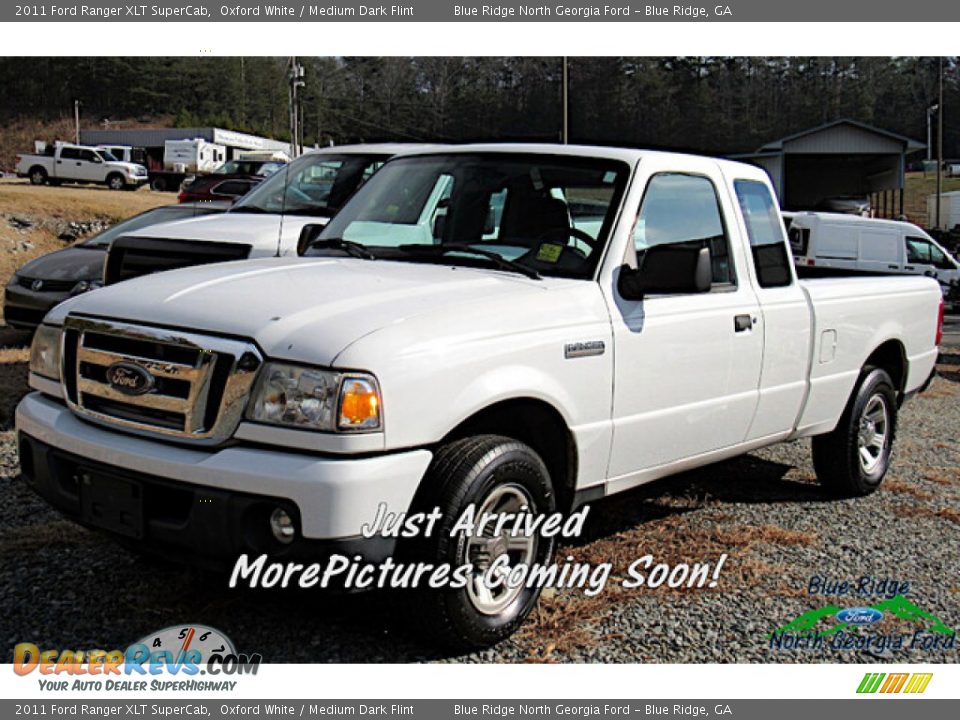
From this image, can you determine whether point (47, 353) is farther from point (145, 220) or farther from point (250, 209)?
point (145, 220)

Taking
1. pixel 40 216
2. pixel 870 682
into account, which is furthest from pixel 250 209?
pixel 40 216

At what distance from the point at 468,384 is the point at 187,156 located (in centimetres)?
5493

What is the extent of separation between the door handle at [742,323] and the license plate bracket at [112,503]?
9.20 ft

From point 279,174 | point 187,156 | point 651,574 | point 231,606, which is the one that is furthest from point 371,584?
point 187,156

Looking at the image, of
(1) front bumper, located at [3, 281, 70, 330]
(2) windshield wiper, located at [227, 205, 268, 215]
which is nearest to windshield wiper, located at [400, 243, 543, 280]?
(2) windshield wiper, located at [227, 205, 268, 215]

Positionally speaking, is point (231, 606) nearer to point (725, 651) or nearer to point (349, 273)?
point (349, 273)

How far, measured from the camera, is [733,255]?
16.7 ft

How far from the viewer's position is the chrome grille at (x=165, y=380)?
3.35 m

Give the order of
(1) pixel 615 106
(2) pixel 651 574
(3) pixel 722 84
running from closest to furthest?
(2) pixel 651 574
(1) pixel 615 106
(3) pixel 722 84

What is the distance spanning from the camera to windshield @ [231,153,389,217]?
8.73 m

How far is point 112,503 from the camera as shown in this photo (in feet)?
11.5

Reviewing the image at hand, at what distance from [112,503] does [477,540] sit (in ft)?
4.12

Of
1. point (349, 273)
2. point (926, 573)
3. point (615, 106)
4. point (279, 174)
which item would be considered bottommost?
point (926, 573)

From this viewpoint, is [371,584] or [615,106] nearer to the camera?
[371,584]
